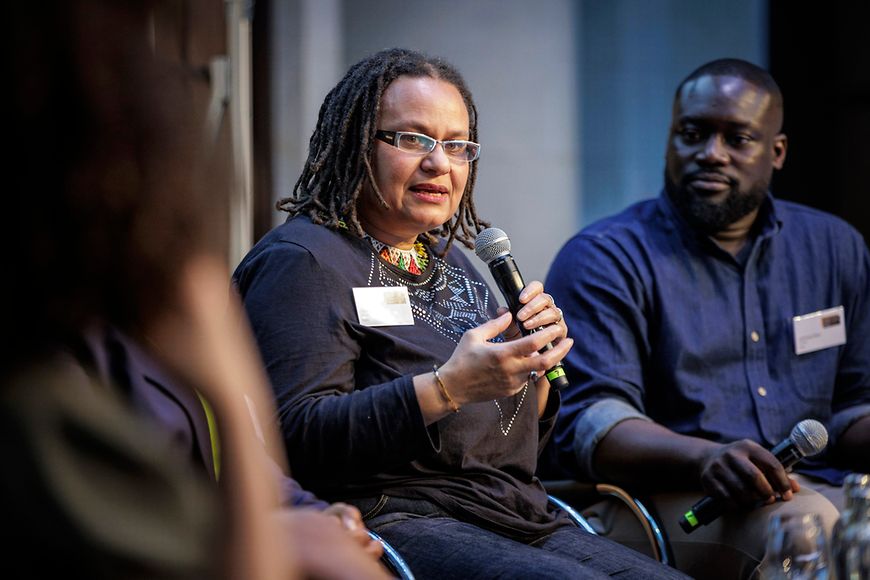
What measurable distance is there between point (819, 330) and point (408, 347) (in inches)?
60.5

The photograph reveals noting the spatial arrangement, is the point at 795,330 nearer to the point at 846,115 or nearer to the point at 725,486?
the point at 725,486

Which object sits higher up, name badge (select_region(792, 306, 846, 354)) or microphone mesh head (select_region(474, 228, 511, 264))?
microphone mesh head (select_region(474, 228, 511, 264))

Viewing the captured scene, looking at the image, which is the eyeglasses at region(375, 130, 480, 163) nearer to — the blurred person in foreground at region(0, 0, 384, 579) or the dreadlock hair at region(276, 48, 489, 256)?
the dreadlock hair at region(276, 48, 489, 256)

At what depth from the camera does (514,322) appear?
2311 millimetres

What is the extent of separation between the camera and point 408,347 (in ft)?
7.13

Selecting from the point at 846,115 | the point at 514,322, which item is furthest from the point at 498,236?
the point at 846,115

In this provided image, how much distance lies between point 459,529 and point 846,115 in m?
3.59

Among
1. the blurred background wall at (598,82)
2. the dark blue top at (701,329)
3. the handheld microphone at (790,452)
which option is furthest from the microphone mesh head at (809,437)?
the blurred background wall at (598,82)

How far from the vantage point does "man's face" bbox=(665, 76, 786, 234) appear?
3.20m

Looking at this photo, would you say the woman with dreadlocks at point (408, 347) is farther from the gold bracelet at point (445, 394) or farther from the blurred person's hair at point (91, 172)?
the blurred person's hair at point (91, 172)

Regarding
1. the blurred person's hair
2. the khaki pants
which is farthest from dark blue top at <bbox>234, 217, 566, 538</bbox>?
the blurred person's hair

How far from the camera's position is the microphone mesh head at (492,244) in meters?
2.24

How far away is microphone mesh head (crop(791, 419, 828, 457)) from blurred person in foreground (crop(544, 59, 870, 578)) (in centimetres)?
19

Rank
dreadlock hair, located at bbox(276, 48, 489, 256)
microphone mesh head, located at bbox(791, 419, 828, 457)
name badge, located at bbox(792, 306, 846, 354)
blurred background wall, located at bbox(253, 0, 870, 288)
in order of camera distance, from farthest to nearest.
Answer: blurred background wall, located at bbox(253, 0, 870, 288)
name badge, located at bbox(792, 306, 846, 354)
microphone mesh head, located at bbox(791, 419, 828, 457)
dreadlock hair, located at bbox(276, 48, 489, 256)
